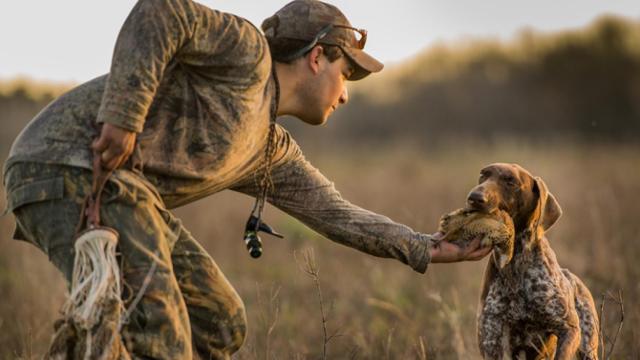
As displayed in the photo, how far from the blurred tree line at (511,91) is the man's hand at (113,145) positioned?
95.3 feet

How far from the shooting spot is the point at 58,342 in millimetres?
3695

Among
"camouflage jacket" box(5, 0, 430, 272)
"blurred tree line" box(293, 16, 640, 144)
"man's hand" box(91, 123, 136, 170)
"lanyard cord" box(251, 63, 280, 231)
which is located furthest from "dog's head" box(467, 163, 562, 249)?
"blurred tree line" box(293, 16, 640, 144)

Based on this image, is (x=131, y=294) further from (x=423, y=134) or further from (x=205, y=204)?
(x=423, y=134)

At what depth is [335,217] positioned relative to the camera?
5070 millimetres

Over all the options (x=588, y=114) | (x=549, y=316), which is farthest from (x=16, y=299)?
(x=588, y=114)

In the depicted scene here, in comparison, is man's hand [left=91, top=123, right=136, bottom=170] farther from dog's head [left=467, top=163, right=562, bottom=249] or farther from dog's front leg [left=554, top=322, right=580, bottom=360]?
dog's front leg [left=554, top=322, right=580, bottom=360]

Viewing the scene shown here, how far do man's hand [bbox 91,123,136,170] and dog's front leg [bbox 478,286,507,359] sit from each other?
230 cm

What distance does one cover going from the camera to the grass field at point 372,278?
Result: 656cm

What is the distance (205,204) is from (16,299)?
6.87 meters

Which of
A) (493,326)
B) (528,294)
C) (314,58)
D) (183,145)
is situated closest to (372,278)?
(493,326)

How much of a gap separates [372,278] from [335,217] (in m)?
4.83

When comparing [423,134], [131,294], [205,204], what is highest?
[131,294]

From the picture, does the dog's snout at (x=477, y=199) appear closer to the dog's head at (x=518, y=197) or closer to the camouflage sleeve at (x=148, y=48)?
the dog's head at (x=518, y=197)

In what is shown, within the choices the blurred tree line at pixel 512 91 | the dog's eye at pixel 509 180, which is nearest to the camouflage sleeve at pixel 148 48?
the dog's eye at pixel 509 180
